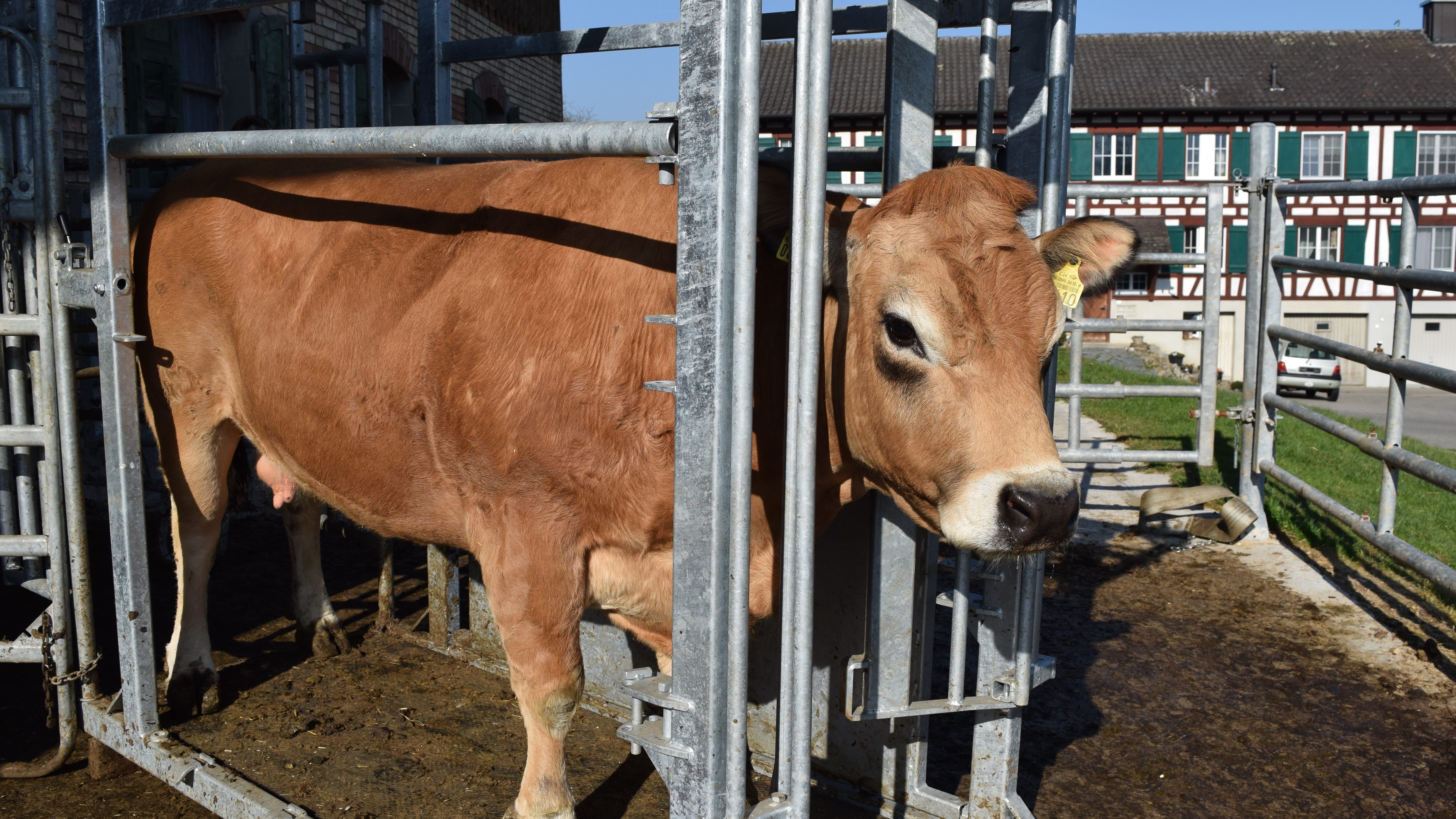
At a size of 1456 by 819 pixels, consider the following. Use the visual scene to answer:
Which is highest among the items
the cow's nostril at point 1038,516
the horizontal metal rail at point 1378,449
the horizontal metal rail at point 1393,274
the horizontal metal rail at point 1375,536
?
the horizontal metal rail at point 1393,274

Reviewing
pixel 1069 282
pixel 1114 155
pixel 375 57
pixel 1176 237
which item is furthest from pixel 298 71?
pixel 1114 155

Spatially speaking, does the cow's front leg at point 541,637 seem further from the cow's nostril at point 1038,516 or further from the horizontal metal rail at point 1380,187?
the horizontal metal rail at point 1380,187

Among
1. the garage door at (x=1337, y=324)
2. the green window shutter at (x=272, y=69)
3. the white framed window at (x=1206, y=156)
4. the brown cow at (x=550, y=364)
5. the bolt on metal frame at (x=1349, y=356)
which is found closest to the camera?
the brown cow at (x=550, y=364)

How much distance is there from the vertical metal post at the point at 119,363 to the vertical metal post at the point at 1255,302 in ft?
19.7

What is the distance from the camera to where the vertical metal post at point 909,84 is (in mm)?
2484

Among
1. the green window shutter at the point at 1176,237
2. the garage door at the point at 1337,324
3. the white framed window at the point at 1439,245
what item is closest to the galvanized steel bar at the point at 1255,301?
the green window shutter at the point at 1176,237

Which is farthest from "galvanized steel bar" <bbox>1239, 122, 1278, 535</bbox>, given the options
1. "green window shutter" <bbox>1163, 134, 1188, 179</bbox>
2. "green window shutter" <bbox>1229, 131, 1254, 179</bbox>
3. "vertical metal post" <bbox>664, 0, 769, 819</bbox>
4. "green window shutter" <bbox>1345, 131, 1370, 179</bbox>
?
"green window shutter" <bbox>1345, 131, 1370, 179</bbox>

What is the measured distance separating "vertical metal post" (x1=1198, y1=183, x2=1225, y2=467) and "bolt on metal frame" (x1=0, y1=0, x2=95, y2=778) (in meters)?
6.47

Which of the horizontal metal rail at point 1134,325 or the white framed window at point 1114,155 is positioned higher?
the white framed window at point 1114,155

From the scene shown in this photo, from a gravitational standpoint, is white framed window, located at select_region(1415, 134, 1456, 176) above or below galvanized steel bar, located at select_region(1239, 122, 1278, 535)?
above

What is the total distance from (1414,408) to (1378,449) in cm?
2184

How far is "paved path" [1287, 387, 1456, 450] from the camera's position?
18.4 metres

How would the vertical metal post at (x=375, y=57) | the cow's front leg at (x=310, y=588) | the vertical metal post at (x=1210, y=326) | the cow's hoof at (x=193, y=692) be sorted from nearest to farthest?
the cow's hoof at (x=193, y=692) < the cow's front leg at (x=310, y=588) < the vertical metal post at (x=375, y=57) < the vertical metal post at (x=1210, y=326)

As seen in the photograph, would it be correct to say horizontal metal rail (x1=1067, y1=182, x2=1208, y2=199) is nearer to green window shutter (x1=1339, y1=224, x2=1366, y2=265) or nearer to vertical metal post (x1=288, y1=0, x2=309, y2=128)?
vertical metal post (x1=288, y1=0, x2=309, y2=128)
